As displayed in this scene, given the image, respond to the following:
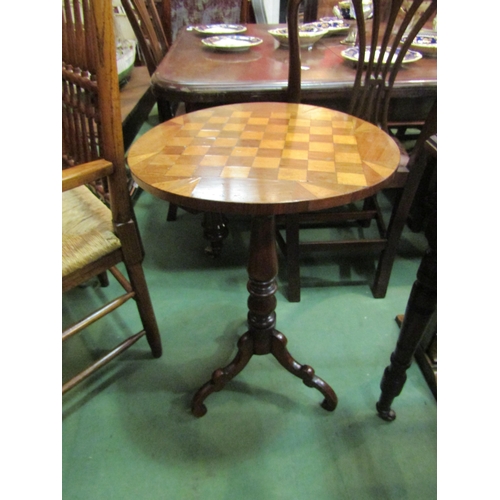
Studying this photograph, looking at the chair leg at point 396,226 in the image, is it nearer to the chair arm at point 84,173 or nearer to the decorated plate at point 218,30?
the chair arm at point 84,173

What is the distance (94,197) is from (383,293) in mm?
1151

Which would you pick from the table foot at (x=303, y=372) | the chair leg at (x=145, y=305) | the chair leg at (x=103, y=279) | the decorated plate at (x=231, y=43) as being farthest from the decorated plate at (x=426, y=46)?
the chair leg at (x=103, y=279)

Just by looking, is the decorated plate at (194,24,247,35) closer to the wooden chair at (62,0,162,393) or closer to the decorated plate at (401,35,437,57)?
the decorated plate at (401,35,437,57)

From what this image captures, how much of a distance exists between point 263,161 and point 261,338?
1.76 feet

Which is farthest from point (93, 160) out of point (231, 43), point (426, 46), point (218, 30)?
point (426, 46)

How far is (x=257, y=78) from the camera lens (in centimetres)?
130

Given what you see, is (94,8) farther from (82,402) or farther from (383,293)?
(383,293)

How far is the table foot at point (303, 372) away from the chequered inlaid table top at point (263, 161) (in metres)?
0.54

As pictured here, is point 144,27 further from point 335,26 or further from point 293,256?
point 293,256

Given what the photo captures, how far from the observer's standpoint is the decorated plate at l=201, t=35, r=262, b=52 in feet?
5.23

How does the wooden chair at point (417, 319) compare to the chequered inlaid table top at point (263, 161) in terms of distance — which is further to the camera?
the wooden chair at point (417, 319)

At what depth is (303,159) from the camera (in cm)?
76

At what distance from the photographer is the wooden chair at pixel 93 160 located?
0.82m

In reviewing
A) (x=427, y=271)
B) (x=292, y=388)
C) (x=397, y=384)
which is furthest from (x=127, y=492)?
(x=427, y=271)
